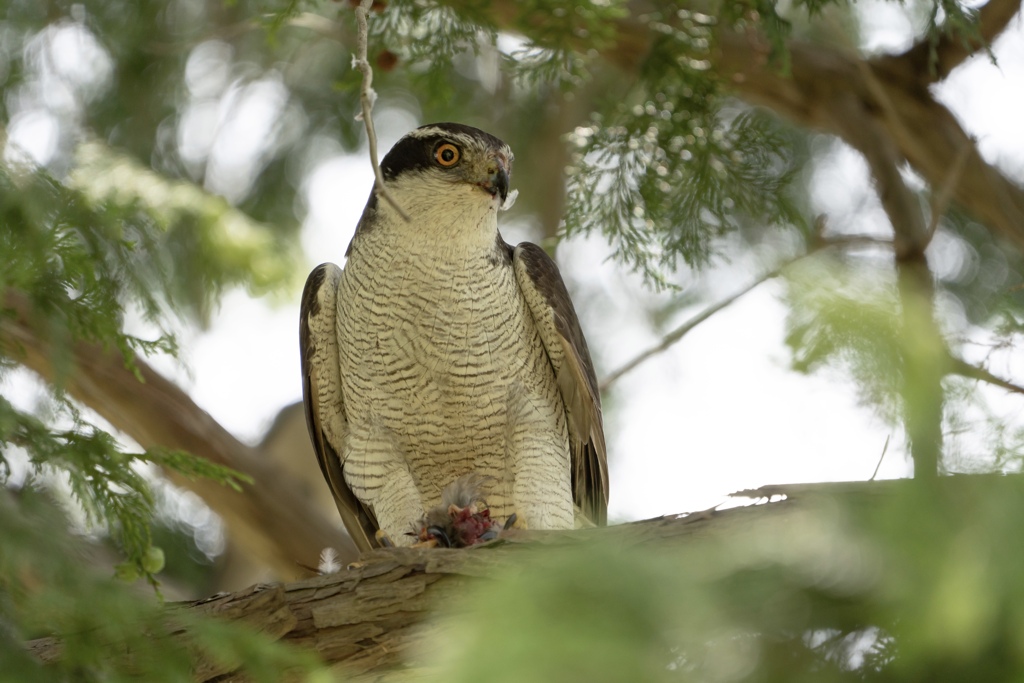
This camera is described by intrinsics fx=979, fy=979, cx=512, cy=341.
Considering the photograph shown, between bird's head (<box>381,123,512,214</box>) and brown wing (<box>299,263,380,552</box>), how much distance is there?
2.21 feet

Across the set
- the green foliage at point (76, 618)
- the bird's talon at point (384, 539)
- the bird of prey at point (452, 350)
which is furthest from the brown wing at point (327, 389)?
the green foliage at point (76, 618)

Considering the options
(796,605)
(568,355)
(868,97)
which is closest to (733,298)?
(568,355)

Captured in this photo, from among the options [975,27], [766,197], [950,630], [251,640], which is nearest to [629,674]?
[950,630]

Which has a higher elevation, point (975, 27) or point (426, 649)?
point (975, 27)

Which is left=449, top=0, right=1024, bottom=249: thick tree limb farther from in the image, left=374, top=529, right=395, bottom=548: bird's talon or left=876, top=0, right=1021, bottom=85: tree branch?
left=374, top=529, right=395, bottom=548: bird's talon

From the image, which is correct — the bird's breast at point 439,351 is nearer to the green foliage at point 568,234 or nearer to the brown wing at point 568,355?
the brown wing at point 568,355

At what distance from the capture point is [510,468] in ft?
15.4

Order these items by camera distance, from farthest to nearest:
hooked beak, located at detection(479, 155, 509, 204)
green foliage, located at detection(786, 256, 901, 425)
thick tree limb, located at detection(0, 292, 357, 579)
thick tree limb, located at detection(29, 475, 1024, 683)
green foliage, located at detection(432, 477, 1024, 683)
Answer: thick tree limb, located at detection(0, 292, 357, 579) → hooked beak, located at detection(479, 155, 509, 204) → thick tree limb, located at detection(29, 475, 1024, 683) → green foliage, located at detection(786, 256, 901, 425) → green foliage, located at detection(432, 477, 1024, 683)

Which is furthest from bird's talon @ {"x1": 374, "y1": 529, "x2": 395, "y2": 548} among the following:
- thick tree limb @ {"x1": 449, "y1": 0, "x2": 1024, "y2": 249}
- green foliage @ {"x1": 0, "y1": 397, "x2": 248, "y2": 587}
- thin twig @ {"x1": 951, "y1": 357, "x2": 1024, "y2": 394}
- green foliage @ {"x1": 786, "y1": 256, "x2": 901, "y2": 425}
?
thick tree limb @ {"x1": 449, "y1": 0, "x2": 1024, "y2": 249}

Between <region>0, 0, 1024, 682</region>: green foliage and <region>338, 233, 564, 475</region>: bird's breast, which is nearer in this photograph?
<region>0, 0, 1024, 682</region>: green foliage

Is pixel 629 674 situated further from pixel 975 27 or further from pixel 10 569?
pixel 975 27

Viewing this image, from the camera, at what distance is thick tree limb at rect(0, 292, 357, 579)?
5.68 m

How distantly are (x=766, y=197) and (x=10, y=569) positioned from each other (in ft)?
13.4

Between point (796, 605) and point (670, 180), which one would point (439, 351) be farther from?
point (796, 605)
